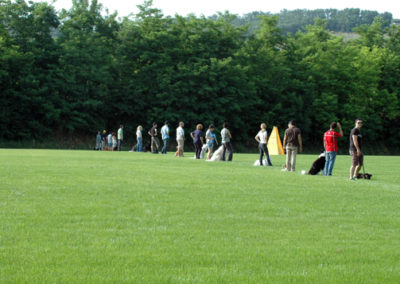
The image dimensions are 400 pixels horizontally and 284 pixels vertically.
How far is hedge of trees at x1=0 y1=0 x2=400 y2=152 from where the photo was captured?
56406mm

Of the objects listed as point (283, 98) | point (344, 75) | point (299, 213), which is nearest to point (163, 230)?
point (299, 213)

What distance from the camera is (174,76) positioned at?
197ft

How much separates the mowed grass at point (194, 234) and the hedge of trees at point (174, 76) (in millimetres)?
43289

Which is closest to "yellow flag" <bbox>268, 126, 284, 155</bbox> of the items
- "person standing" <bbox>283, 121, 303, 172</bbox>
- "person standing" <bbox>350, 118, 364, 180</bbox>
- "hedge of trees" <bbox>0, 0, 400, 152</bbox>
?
"hedge of trees" <bbox>0, 0, 400, 152</bbox>

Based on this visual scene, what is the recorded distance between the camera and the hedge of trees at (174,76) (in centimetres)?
5641

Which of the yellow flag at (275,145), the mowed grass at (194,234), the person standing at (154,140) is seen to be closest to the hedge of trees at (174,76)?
the yellow flag at (275,145)

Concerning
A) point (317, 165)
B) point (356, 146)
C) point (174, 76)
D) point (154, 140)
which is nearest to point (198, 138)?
point (154, 140)

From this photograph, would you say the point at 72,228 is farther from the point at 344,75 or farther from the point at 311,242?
the point at 344,75

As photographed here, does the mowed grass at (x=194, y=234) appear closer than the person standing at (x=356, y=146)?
Yes

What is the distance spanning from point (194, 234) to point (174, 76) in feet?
173

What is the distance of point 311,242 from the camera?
25.5 feet

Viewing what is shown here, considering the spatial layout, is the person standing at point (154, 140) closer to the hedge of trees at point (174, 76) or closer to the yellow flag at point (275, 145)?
the yellow flag at point (275, 145)

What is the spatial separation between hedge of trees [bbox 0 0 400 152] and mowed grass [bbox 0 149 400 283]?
1704 inches

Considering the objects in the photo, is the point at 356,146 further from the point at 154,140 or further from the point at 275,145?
the point at 275,145
